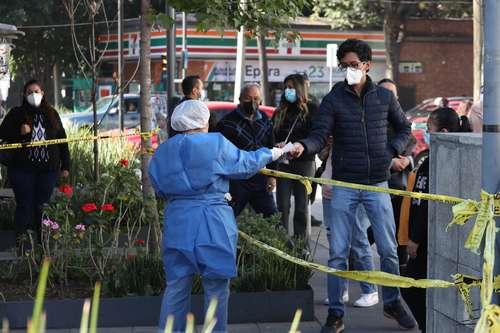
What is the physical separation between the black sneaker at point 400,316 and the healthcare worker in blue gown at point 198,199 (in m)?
1.62

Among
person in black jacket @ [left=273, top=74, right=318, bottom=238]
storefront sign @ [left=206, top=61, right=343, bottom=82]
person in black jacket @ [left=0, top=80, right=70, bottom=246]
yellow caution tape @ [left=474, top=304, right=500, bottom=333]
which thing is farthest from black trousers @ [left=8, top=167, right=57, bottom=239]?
storefront sign @ [left=206, top=61, right=343, bottom=82]

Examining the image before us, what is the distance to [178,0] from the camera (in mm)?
7871

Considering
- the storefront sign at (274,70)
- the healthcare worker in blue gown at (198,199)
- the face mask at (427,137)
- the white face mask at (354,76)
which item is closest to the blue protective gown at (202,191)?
the healthcare worker in blue gown at (198,199)

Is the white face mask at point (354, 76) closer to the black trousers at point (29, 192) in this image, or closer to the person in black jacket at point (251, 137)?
the person in black jacket at point (251, 137)

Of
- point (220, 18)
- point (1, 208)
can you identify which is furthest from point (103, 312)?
point (1, 208)

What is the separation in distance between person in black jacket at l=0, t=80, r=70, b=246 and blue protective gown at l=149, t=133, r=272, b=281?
12.9 feet

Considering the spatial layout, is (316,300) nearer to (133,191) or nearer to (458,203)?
(133,191)

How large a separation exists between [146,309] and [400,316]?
5.88ft

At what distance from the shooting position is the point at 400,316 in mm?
6961

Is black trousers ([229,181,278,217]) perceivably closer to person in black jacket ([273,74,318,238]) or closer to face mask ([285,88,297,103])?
person in black jacket ([273,74,318,238])

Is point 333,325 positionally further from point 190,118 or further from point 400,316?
point 190,118

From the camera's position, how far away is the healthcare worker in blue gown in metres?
5.65

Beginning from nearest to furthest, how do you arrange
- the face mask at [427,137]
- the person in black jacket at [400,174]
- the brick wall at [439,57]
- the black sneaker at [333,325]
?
the face mask at [427,137]
the black sneaker at [333,325]
the person in black jacket at [400,174]
the brick wall at [439,57]

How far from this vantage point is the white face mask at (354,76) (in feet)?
22.1
